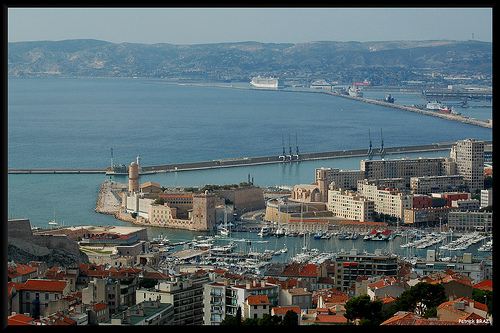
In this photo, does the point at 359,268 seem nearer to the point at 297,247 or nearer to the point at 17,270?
the point at 17,270

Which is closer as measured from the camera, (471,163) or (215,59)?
(471,163)

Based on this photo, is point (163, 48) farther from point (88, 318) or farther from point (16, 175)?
point (88, 318)

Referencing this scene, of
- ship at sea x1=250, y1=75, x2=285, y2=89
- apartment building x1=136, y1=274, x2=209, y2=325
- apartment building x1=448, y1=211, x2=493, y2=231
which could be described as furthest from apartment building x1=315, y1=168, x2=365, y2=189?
ship at sea x1=250, y1=75, x2=285, y2=89

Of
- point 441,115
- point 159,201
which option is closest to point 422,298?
point 159,201
